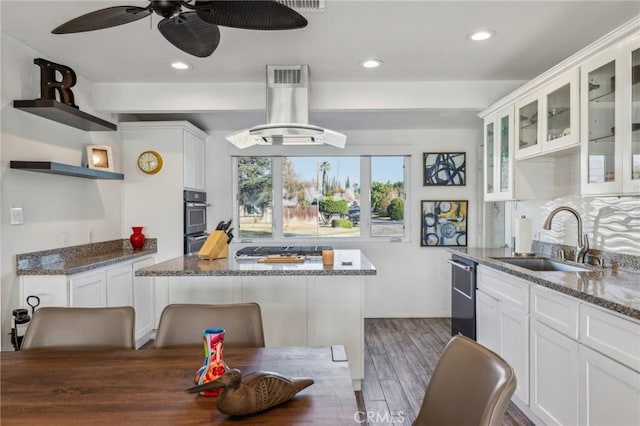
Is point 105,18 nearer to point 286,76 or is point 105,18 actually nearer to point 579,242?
point 286,76

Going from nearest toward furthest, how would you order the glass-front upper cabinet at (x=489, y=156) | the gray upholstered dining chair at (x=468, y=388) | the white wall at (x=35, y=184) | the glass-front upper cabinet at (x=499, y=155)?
the gray upholstered dining chair at (x=468, y=388), the white wall at (x=35, y=184), the glass-front upper cabinet at (x=499, y=155), the glass-front upper cabinet at (x=489, y=156)

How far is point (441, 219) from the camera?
483cm

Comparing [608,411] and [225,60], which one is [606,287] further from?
[225,60]

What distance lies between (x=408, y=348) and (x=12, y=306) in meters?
3.22

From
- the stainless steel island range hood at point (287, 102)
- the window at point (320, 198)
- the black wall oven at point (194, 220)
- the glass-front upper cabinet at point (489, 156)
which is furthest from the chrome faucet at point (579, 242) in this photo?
the black wall oven at point (194, 220)

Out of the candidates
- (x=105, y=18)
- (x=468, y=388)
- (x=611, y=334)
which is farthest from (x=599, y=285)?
(x=105, y=18)

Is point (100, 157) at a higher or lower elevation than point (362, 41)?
lower

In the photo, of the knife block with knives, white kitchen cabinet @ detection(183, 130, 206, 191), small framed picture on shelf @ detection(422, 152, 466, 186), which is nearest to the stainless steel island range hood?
the knife block with knives

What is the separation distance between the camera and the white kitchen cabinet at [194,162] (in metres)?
4.10

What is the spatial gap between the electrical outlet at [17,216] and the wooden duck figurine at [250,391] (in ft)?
7.65

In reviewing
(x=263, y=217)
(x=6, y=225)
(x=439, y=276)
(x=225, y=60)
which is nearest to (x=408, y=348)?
(x=439, y=276)

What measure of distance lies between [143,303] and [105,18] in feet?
9.60

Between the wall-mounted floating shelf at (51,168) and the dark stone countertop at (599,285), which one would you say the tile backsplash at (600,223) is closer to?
the dark stone countertop at (599,285)

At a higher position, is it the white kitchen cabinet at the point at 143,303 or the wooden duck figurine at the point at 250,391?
the wooden duck figurine at the point at 250,391
